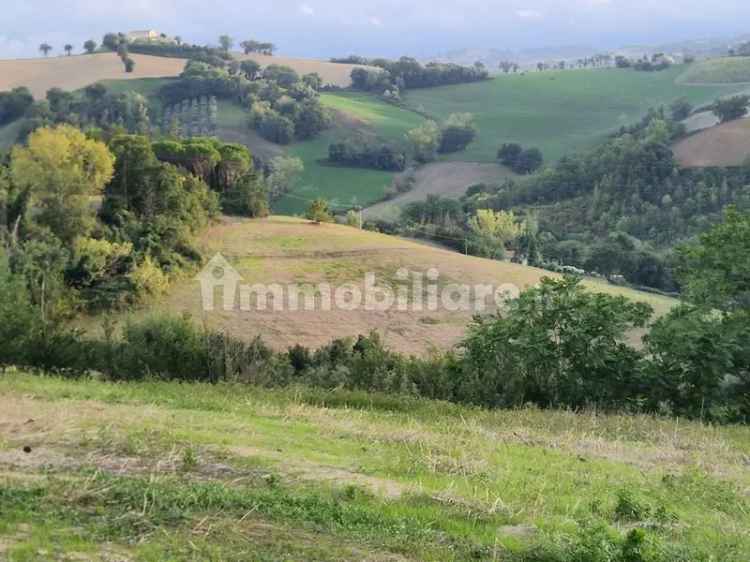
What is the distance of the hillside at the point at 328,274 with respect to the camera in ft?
130

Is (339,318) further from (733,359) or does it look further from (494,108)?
(494,108)

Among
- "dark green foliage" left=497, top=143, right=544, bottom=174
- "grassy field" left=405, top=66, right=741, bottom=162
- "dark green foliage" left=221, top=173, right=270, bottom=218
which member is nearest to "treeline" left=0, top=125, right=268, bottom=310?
"dark green foliage" left=221, top=173, right=270, bottom=218

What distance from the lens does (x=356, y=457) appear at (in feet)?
30.7

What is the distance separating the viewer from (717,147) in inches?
3720

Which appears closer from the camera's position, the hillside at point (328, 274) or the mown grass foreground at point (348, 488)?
the mown grass foreground at point (348, 488)

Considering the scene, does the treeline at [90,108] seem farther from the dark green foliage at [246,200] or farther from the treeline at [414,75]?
the dark green foliage at [246,200]

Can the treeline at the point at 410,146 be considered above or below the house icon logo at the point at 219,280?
above

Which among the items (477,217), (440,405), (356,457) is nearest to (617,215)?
(477,217)

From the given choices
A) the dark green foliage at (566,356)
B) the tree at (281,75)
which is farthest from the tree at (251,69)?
the dark green foliage at (566,356)

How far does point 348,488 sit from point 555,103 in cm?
13271

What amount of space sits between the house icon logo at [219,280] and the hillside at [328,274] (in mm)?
509

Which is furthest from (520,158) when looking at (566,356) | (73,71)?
(566,356)

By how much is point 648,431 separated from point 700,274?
792cm

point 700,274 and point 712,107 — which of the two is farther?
point 712,107
